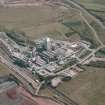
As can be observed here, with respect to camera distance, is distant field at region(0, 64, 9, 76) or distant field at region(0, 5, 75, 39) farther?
distant field at region(0, 5, 75, 39)

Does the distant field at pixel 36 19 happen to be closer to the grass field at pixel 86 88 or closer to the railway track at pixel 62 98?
the grass field at pixel 86 88

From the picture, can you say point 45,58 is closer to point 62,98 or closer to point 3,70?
point 3,70

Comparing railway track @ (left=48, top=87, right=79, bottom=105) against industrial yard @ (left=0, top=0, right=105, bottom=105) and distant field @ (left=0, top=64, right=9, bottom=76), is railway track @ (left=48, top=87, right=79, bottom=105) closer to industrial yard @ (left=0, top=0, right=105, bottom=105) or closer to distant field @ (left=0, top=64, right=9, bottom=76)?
industrial yard @ (left=0, top=0, right=105, bottom=105)

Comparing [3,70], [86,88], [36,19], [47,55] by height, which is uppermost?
[36,19]

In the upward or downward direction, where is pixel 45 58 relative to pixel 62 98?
upward

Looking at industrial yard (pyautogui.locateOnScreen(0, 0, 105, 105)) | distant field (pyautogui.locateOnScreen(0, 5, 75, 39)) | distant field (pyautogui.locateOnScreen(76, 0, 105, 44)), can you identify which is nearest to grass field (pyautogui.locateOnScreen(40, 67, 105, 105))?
industrial yard (pyautogui.locateOnScreen(0, 0, 105, 105))

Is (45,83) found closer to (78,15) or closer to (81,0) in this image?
(78,15)

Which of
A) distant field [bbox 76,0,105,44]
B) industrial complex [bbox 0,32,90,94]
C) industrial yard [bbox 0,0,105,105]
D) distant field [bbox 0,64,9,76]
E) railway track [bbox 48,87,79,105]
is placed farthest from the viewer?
distant field [bbox 76,0,105,44]

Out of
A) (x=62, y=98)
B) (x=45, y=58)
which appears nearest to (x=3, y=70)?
(x=45, y=58)

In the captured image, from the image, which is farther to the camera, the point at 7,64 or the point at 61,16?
the point at 61,16

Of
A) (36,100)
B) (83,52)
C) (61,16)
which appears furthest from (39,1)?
(36,100)

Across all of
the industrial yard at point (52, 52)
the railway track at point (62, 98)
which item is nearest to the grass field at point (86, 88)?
the industrial yard at point (52, 52)
